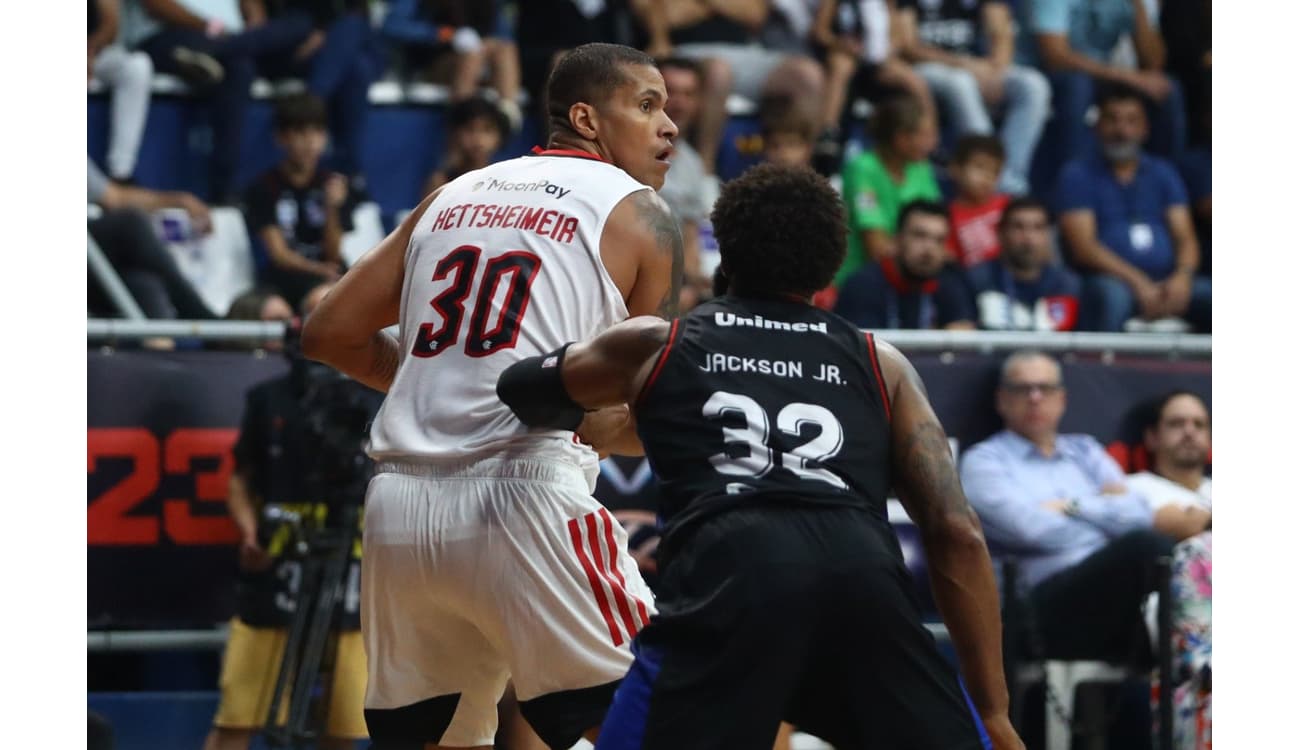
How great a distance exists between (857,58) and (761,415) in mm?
7395

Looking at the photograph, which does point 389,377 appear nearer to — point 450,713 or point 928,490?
point 450,713

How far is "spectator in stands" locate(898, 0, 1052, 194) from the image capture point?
1068cm

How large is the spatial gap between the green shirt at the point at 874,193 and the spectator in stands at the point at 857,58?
0.60 metres

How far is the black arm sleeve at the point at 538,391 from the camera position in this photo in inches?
145

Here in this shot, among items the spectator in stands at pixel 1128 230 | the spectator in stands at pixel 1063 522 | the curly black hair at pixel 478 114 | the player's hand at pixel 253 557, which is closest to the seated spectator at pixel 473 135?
the curly black hair at pixel 478 114

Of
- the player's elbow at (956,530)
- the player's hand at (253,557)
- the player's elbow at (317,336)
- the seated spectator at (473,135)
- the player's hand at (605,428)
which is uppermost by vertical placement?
the seated spectator at (473,135)

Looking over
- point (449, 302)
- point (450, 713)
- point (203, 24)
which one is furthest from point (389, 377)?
point (203, 24)

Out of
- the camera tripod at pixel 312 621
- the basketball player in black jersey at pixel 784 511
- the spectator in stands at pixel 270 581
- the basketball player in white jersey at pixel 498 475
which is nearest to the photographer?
the basketball player in black jersey at pixel 784 511

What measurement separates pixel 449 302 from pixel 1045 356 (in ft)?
13.4

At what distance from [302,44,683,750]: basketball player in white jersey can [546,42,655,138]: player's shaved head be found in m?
0.16

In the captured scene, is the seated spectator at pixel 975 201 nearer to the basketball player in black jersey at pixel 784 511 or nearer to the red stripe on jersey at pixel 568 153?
the red stripe on jersey at pixel 568 153

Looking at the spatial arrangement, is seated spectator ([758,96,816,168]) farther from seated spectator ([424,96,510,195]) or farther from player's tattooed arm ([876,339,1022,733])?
player's tattooed arm ([876,339,1022,733])

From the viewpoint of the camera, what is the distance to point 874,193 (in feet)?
31.5

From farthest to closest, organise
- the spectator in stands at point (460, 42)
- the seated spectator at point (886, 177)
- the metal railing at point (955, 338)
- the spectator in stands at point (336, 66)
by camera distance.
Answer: the spectator in stands at point (460, 42), the spectator in stands at point (336, 66), the seated spectator at point (886, 177), the metal railing at point (955, 338)
